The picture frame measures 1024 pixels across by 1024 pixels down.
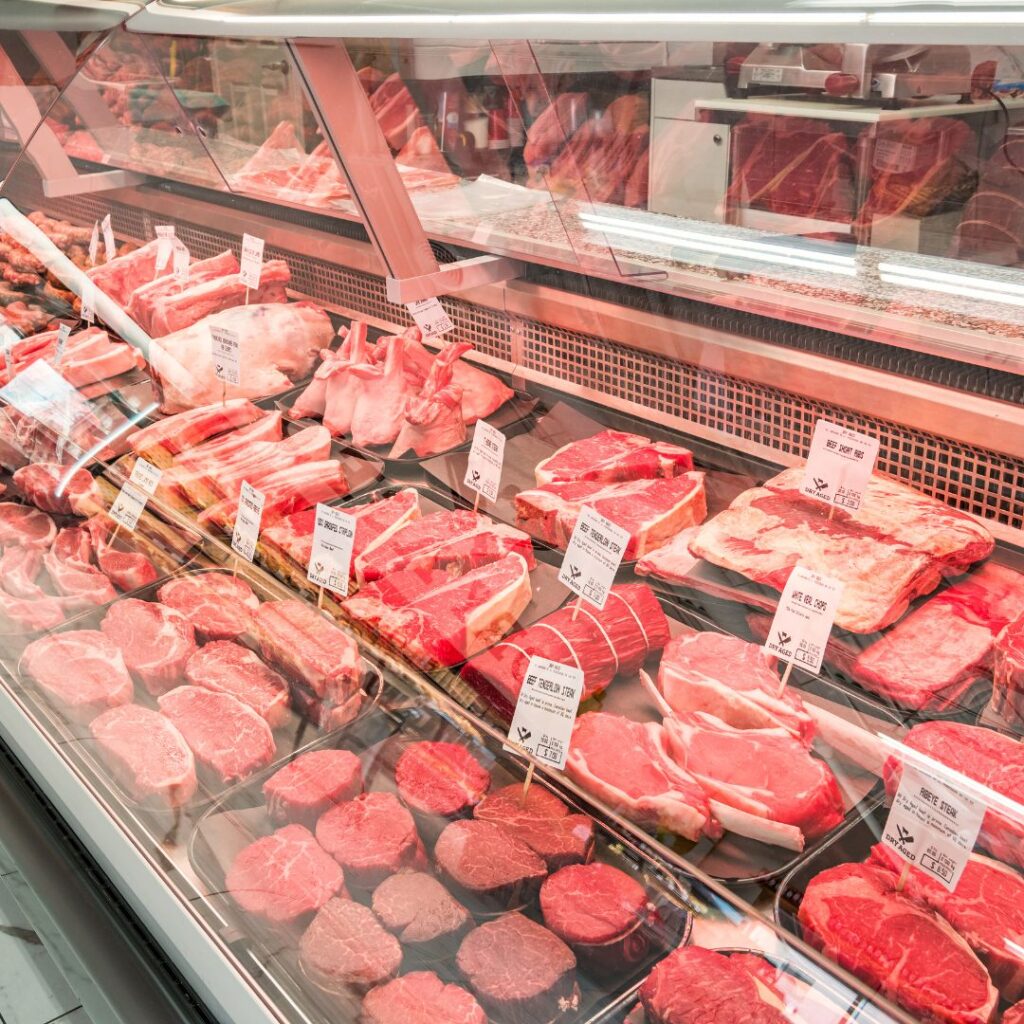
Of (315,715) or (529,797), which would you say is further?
(315,715)

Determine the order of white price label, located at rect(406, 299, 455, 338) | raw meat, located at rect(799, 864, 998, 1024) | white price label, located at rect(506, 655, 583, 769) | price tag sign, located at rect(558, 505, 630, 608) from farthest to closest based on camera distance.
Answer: white price label, located at rect(406, 299, 455, 338) < price tag sign, located at rect(558, 505, 630, 608) < white price label, located at rect(506, 655, 583, 769) < raw meat, located at rect(799, 864, 998, 1024)

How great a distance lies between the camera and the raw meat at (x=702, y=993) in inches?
56.4

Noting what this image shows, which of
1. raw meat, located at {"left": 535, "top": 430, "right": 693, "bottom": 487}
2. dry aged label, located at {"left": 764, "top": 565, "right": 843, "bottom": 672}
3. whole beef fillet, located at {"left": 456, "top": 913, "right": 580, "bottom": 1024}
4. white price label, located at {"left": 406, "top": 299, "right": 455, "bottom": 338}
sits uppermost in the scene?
white price label, located at {"left": 406, "top": 299, "right": 455, "bottom": 338}

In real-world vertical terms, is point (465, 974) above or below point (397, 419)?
below

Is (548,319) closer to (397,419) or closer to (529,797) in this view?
(397,419)

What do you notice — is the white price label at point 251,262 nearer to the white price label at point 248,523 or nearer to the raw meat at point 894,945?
the white price label at point 248,523

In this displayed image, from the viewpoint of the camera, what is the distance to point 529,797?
186 centimetres

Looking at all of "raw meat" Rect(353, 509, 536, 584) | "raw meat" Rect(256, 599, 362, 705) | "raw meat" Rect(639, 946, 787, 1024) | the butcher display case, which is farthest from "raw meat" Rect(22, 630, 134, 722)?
"raw meat" Rect(639, 946, 787, 1024)

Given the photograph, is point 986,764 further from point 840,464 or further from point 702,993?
point 840,464

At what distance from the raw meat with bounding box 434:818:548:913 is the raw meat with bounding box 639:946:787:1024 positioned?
28cm

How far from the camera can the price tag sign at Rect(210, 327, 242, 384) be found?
3.31 m

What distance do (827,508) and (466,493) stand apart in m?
0.94

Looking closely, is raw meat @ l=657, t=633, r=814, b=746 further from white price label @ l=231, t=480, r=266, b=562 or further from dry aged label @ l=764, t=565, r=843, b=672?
white price label @ l=231, t=480, r=266, b=562

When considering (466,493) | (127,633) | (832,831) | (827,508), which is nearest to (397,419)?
(466,493)
